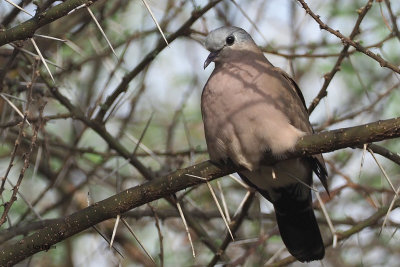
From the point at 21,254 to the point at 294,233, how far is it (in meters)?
1.85

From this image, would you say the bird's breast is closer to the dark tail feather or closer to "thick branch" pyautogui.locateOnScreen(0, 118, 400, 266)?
"thick branch" pyautogui.locateOnScreen(0, 118, 400, 266)

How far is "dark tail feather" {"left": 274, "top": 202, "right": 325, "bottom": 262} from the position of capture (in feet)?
13.8

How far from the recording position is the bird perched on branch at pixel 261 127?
144 inches

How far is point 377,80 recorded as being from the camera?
669 centimetres

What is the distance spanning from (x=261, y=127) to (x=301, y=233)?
3.16ft

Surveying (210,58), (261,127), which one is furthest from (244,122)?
(210,58)

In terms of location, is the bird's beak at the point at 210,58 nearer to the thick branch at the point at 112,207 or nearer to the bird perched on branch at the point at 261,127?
the bird perched on branch at the point at 261,127

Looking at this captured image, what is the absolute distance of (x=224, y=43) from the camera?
4449mm

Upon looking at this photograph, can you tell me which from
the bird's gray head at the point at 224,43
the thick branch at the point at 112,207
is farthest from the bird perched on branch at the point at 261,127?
the thick branch at the point at 112,207

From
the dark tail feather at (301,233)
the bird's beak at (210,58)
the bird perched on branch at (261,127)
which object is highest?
the bird's beak at (210,58)

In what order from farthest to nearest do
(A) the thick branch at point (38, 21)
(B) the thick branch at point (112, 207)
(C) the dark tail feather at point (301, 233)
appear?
(C) the dark tail feather at point (301, 233) < (B) the thick branch at point (112, 207) < (A) the thick branch at point (38, 21)

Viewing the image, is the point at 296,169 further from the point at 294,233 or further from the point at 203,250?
the point at 203,250

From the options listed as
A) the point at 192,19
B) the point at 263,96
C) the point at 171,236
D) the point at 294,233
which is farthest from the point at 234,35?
the point at 171,236

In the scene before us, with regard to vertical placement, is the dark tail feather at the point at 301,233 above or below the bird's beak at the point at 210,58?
below
